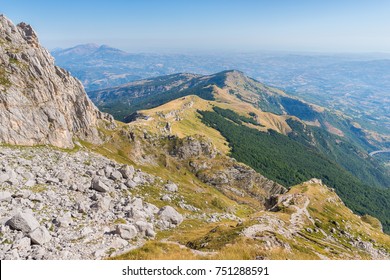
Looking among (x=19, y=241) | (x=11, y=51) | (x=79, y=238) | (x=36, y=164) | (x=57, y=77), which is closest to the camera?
(x=19, y=241)

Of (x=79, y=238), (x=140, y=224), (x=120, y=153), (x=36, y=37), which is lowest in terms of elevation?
(x=120, y=153)

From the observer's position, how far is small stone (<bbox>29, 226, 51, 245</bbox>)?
30.3m

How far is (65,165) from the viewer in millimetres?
66938

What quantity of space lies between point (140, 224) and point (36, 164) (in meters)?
30.7

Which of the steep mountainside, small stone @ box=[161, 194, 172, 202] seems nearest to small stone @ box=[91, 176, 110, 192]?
the steep mountainside

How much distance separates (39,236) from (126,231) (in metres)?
10.8

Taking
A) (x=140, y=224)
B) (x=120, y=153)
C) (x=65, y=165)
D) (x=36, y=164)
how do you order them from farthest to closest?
(x=120, y=153)
(x=65, y=165)
(x=36, y=164)
(x=140, y=224)

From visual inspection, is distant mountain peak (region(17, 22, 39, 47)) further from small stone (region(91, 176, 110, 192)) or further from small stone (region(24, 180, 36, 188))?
small stone (region(24, 180, 36, 188))

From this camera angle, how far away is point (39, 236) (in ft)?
101

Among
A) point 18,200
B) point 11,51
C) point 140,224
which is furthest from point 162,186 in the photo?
point 11,51

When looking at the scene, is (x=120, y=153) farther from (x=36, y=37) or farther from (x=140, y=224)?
(x=140, y=224)

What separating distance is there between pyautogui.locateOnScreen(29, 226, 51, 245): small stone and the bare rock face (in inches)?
2058

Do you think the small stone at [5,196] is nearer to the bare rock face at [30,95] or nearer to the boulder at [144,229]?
the boulder at [144,229]

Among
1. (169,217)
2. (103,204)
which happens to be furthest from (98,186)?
(169,217)
